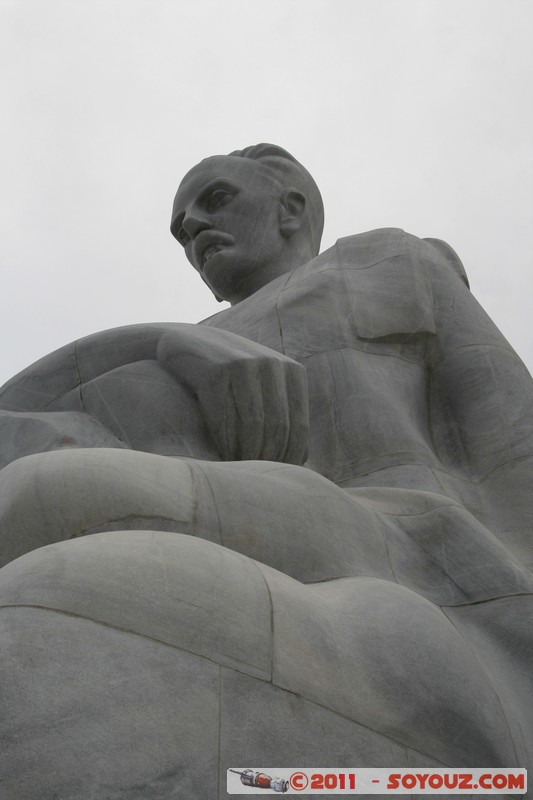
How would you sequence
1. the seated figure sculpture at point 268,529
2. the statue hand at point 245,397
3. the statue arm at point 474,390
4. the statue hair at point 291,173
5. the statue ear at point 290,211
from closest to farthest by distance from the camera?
the seated figure sculpture at point 268,529 < the statue hand at point 245,397 < the statue arm at point 474,390 < the statue ear at point 290,211 < the statue hair at point 291,173

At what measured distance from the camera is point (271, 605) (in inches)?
185

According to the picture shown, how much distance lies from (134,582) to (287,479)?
1.60 metres

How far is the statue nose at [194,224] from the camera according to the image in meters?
9.55

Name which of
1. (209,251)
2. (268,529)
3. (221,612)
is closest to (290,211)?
(209,251)

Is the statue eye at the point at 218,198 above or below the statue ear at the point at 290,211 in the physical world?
above

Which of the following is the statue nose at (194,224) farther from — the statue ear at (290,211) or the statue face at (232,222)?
the statue ear at (290,211)

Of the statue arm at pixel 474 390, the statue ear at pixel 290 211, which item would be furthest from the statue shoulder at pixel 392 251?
the statue ear at pixel 290 211

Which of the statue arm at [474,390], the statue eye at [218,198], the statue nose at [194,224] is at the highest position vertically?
the statue eye at [218,198]

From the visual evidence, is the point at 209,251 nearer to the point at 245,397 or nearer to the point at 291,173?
the point at 291,173

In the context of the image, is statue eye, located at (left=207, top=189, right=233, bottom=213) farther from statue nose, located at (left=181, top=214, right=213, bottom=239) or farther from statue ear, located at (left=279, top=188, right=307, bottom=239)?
statue ear, located at (left=279, top=188, right=307, bottom=239)

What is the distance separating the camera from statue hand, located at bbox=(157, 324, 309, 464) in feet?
22.3

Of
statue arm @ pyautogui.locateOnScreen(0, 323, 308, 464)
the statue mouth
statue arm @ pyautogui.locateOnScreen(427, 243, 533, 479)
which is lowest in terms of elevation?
statue arm @ pyautogui.locateOnScreen(427, 243, 533, 479)

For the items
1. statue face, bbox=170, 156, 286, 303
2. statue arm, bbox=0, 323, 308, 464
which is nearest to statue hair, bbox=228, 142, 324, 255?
statue face, bbox=170, 156, 286, 303

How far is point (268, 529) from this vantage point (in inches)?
223
